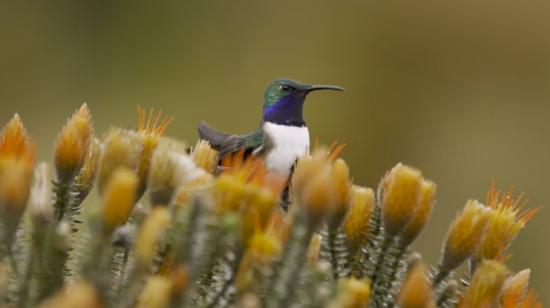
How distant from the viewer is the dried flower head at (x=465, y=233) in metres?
1.66

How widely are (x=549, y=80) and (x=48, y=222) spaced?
906 centimetres

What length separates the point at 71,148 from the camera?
1725 millimetres

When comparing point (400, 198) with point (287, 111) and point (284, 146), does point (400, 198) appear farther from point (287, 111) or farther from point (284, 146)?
point (287, 111)

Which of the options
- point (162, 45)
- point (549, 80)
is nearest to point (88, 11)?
point (162, 45)

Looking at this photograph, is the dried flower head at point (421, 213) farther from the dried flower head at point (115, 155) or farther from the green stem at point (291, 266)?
the dried flower head at point (115, 155)

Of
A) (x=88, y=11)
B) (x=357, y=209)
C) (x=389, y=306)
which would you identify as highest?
(x=88, y=11)

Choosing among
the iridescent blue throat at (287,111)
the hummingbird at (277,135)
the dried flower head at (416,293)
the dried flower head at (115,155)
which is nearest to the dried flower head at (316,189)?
the dried flower head at (416,293)

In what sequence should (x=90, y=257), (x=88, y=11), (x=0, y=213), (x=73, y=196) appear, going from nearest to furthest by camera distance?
(x=90, y=257) < (x=0, y=213) < (x=73, y=196) < (x=88, y=11)

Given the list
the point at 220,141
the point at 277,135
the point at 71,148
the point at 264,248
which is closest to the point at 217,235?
the point at 264,248

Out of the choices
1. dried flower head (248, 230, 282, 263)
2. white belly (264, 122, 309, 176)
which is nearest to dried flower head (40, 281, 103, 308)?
dried flower head (248, 230, 282, 263)

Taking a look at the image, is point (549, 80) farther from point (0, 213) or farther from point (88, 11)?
point (0, 213)

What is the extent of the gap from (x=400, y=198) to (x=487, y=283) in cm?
17

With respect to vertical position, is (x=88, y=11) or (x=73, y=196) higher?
(x=88, y=11)

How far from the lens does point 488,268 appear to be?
61.0 inches
